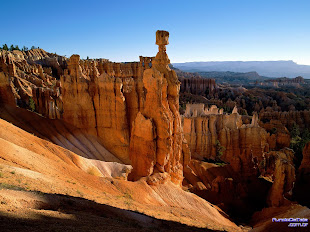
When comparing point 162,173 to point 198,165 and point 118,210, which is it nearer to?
point 118,210

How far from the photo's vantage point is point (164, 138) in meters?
16.2

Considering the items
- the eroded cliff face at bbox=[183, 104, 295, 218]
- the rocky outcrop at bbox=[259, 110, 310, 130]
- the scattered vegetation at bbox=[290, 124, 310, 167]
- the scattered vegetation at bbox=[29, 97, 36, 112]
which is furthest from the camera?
the rocky outcrop at bbox=[259, 110, 310, 130]

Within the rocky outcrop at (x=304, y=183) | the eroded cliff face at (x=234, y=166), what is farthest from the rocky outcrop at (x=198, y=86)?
the rocky outcrop at (x=304, y=183)

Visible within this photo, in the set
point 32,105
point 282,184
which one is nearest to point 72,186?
point 282,184

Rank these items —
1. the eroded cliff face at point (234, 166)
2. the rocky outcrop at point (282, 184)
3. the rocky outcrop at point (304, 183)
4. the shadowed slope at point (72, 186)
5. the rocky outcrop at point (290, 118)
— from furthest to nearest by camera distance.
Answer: the rocky outcrop at point (290, 118), the rocky outcrop at point (304, 183), the eroded cliff face at point (234, 166), the rocky outcrop at point (282, 184), the shadowed slope at point (72, 186)

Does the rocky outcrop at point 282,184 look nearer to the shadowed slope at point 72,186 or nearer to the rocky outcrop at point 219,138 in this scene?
the shadowed slope at point 72,186

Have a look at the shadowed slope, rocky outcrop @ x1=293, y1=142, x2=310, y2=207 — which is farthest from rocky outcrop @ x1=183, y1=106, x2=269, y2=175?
the shadowed slope

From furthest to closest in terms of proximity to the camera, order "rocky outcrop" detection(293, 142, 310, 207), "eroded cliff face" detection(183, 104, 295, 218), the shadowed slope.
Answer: "rocky outcrop" detection(293, 142, 310, 207) < "eroded cliff face" detection(183, 104, 295, 218) < the shadowed slope

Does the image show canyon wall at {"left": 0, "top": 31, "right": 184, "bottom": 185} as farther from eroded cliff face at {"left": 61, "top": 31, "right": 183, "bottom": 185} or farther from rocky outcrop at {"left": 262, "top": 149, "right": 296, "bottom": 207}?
rocky outcrop at {"left": 262, "top": 149, "right": 296, "bottom": 207}

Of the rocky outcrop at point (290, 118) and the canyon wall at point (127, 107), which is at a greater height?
the canyon wall at point (127, 107)

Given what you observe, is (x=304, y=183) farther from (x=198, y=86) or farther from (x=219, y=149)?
(x=198, y=86)

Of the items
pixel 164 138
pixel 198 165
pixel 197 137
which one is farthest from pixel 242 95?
pixel 164 138

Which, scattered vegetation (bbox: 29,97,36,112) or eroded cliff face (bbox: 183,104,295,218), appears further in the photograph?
scattered vegetation (bbox: 29,97,36,112)

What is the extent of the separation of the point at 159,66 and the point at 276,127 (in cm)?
3622
